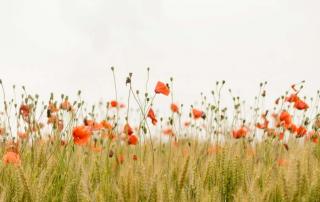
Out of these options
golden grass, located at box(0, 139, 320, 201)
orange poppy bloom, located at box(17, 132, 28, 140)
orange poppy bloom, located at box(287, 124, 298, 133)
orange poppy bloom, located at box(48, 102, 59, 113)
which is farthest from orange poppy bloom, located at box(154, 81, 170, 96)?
orange poppy bloom, located at box(287, 124, 298, 133)

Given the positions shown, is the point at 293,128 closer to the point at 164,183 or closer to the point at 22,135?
the point at 22,135

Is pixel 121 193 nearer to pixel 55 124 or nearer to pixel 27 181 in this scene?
pixel 27 181

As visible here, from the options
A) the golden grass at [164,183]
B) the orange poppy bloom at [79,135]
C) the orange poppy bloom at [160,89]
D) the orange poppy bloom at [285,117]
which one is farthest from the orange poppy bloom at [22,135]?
the orange poppy bloom at [285,117]

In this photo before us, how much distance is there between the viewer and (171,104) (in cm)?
383

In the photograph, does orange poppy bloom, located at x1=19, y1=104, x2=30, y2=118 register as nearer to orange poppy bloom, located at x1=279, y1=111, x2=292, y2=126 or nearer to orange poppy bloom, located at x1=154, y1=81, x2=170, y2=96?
orange poppy bloom, located at x1=154, y1=81, x2=170, y2=96

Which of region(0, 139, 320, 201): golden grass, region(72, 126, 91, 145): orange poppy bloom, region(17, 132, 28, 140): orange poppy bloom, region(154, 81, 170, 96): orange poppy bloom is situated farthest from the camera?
region(17, 132, 28, 140): orange poppy bloom

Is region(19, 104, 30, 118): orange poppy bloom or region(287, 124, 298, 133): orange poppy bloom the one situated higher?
region(19, 104, 30, 118): orange poppy bloom

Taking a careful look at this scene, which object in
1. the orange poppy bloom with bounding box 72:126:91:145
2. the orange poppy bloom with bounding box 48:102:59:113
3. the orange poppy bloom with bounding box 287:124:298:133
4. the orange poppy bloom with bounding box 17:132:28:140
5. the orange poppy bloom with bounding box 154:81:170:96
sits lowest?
the orange poppy bloom with bounding box 17:132:28:140

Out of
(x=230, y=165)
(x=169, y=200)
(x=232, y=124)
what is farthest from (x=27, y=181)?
(x=232, y=124)

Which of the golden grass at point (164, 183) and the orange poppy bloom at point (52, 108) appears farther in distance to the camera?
the orange poppy bloom at point (52, 108)

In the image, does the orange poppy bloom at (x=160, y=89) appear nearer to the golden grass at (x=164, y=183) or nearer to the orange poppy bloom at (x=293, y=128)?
the golden grass at (x=164, y=183)

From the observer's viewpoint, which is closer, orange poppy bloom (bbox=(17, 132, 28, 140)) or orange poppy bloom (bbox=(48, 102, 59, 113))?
orange poppy bloom (bbox=(48, 102, 59, 113))

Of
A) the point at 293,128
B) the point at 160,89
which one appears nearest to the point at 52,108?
the point at 160,89

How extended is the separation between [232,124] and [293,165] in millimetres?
2115
